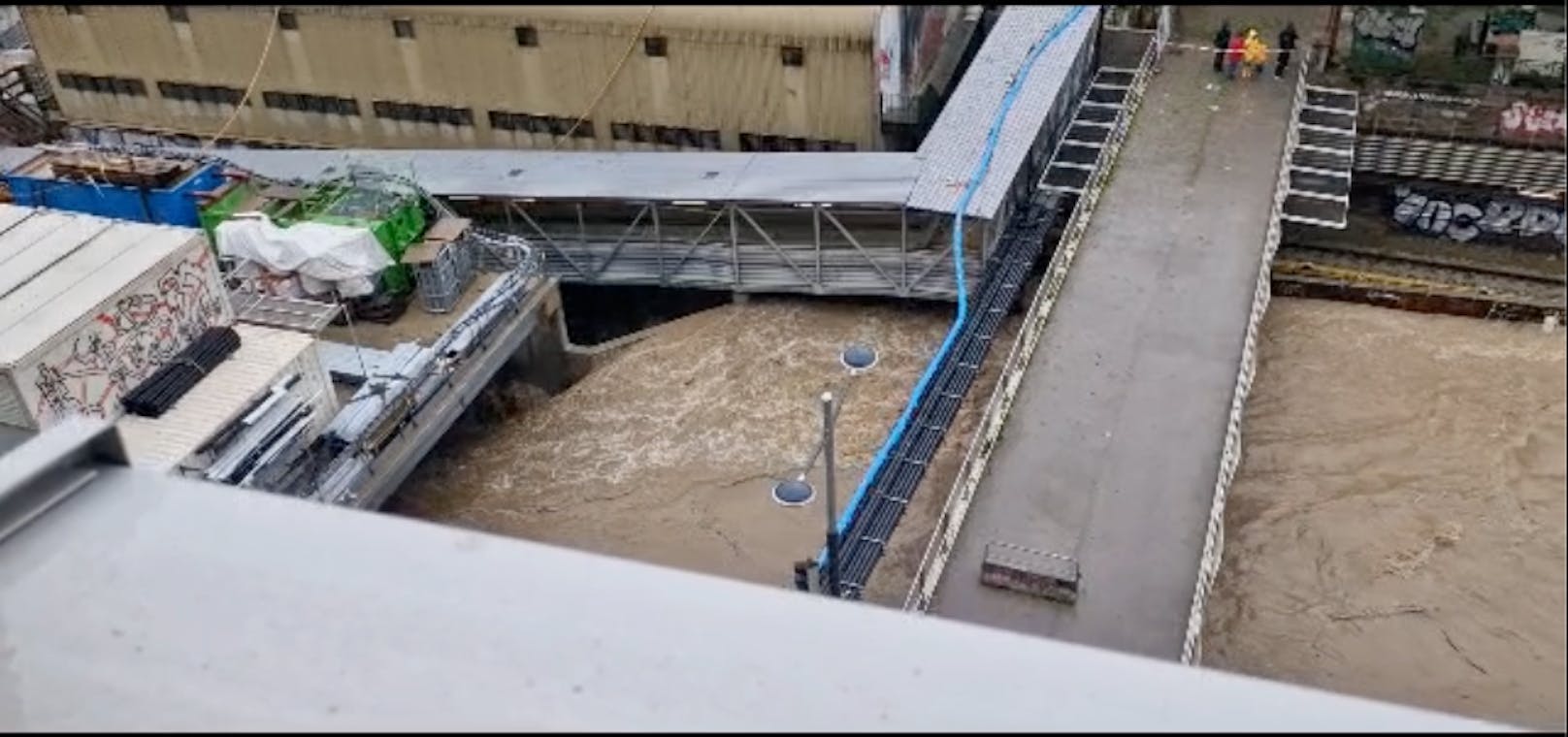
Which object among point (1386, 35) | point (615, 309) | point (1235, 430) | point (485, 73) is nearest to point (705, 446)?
point (615, 309)

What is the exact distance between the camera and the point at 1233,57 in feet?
102

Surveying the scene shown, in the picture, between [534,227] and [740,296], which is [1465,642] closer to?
[740,296]

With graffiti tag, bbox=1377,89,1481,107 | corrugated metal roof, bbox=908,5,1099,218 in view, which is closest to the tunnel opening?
corrugated metal roof, bbox=908,5,1099,218

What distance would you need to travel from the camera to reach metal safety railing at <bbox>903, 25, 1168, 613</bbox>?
18.4m

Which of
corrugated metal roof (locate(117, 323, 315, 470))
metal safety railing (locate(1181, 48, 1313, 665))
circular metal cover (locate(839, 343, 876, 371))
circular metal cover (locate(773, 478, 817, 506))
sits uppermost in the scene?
corrugated metal roof (locate(117, 323, 315, 470))

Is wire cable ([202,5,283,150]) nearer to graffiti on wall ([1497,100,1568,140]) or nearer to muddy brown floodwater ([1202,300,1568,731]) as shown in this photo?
muddy brown floodwater ([1202,300,1568,731])

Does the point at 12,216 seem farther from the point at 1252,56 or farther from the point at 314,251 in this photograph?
the point at 1252,56

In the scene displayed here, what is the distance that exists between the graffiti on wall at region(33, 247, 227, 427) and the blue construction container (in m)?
5.61

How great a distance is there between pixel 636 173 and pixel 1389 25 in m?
19.1

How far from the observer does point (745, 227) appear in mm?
27859

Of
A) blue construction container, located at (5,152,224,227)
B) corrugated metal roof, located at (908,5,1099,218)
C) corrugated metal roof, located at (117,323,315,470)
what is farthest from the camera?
blue construction container, located at (5,152,224,227)

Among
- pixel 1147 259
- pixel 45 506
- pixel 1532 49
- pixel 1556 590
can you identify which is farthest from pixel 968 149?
pixel 45 506

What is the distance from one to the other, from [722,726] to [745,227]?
75.3ft

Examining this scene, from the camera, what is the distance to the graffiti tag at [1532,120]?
3064 centimetres
